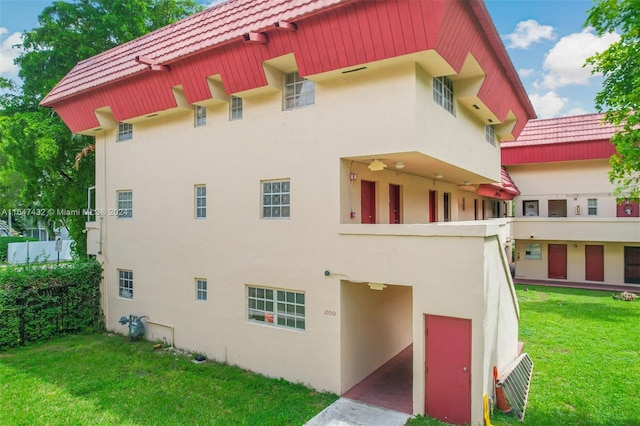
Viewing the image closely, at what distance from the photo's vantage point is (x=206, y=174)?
36.4ft

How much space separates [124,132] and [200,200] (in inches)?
193

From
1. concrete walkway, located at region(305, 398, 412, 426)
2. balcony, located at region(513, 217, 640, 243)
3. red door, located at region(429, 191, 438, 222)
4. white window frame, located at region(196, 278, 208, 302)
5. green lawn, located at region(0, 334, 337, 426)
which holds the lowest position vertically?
green lawn, located at region(0, 334, 337, 426)

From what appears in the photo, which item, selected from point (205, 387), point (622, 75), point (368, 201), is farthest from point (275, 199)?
point (622, 75)

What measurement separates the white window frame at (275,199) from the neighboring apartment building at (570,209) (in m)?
19.2

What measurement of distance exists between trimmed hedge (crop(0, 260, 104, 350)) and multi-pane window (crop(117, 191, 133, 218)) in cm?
245

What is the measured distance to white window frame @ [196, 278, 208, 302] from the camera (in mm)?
11266

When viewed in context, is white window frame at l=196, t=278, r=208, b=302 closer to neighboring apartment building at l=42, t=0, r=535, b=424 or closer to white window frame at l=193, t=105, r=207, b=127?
neighboring apartment building at l=42, t=0, r=535, b=424

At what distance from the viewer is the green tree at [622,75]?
7.86m

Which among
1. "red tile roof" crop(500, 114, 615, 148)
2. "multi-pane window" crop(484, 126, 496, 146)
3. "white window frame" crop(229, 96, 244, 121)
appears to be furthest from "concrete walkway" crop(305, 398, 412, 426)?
"red tile roof" crop(500, 114, 615, 148)

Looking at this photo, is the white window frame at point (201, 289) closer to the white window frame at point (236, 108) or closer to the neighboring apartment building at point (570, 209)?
the white window frame at point (236, 108)

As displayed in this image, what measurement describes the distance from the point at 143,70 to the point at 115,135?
13.2 feet

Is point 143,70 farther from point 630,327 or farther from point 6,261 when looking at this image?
point 6,261

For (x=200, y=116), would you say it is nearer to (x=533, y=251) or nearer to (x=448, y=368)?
(x=448, y=368)

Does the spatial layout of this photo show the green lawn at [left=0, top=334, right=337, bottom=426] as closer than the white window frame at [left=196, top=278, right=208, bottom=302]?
Yes
